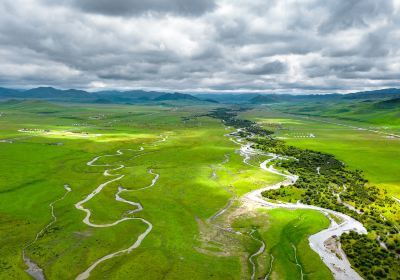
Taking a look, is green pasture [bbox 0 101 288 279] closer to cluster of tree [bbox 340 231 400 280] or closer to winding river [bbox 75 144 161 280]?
winding river [bbox 75 144 161 280]

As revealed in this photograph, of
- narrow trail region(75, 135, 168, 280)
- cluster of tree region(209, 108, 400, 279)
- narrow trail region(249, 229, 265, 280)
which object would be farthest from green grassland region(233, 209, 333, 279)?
narrow trail region(75, 135, 168, 280)

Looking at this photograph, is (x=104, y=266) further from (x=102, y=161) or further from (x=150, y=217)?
(x=102, y=161)

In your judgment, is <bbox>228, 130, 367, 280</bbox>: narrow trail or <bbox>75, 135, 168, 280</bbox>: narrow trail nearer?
<bbox>228, 130, 367, 280</bbox>: narrow trail

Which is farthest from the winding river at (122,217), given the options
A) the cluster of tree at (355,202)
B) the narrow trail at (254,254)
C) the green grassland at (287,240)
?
the cluster of tree at (355,202)

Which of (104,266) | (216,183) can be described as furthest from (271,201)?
(104,266)

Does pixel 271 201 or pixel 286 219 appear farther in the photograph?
pixel 271 201

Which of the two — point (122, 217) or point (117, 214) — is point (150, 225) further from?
point (117, 214)

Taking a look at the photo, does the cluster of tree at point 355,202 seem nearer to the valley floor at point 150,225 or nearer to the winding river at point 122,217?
the valley floor at point 150,225

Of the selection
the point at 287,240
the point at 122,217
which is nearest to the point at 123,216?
the point at 122,217

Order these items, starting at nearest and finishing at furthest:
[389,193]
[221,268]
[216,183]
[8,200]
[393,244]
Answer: [221,268] → [393,244] → [8,200] → [389,193] → [216,183]
